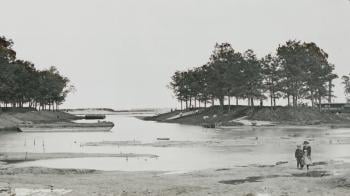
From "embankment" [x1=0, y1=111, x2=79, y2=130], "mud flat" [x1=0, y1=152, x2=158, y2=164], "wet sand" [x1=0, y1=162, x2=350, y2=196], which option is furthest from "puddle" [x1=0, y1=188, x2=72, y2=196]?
"embankment" [x1=0, y1=111, x2=79, y2=130]

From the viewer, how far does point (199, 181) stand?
104ft

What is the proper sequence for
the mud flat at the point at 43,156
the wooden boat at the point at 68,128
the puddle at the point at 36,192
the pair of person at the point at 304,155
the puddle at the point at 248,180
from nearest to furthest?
the puddle at the point at 36,192 → the puddle at the point at 248,180 → the pair of person at the point at 304,155 → the mud flat at the point at 43,156 → the wooden boat at the point at 68,128

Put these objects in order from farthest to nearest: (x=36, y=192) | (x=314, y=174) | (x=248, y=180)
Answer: (x=314, y=174) → (x=248, y=180) → (x=36, y=192)

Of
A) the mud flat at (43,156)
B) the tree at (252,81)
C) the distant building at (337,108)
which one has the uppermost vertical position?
the tree at (252,81)

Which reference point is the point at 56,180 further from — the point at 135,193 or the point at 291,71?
the point at 291,71

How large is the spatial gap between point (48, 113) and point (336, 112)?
308ft

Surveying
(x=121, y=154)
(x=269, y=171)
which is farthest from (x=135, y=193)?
(x=121, y=154)

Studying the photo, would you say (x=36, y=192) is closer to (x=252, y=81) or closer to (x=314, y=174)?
(x=314, y=174)

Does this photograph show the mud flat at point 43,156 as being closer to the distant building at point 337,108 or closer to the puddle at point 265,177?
the puddle at point 265,177

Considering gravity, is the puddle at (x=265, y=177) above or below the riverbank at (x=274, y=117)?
below

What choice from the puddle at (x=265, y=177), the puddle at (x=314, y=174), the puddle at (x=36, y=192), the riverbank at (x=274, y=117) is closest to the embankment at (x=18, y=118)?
the riverbank at (x=274, y=117)

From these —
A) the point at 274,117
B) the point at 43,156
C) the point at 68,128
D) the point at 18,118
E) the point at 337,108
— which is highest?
the point at 337,108

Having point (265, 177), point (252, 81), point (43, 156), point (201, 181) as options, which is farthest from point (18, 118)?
point (201, 181)

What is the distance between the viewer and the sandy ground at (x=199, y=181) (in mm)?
27234
